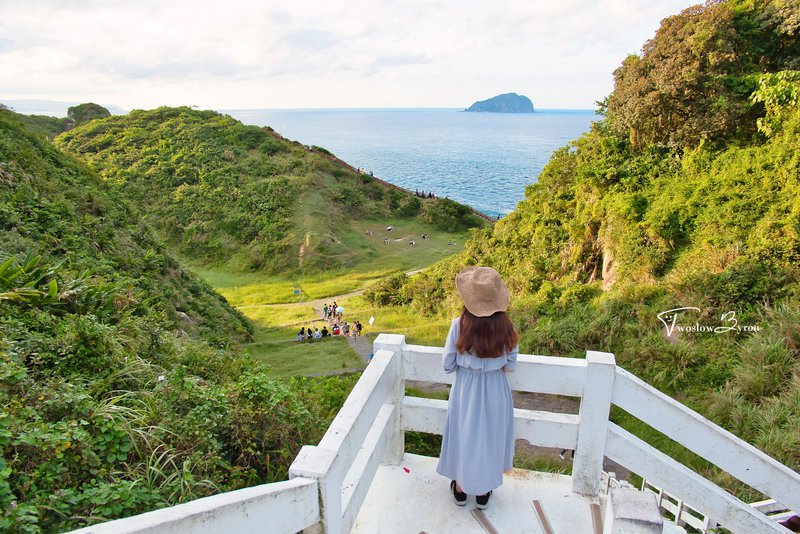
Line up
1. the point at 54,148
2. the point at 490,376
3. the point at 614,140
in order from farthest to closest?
the point at 54,148 < the point at 614,140 < the point at 490,376

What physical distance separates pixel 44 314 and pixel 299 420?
313 centimetres

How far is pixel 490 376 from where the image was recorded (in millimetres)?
3451

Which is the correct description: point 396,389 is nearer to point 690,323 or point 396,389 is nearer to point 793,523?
point 793,523

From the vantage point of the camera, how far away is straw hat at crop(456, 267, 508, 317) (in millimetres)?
3262

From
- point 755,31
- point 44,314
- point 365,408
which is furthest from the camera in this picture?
point 755,31

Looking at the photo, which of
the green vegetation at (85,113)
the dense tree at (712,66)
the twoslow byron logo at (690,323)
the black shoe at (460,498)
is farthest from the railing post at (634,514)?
the green vegetation at (85,113)

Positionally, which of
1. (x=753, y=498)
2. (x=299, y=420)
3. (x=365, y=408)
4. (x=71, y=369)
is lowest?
(x=753, y=498)

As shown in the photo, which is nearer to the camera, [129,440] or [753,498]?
[129,440]

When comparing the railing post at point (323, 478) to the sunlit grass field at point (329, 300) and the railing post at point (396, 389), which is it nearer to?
the railing post at point (396, 389)

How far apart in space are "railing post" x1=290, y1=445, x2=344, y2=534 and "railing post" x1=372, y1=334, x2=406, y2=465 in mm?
1166

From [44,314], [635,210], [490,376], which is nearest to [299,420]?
[490,376]

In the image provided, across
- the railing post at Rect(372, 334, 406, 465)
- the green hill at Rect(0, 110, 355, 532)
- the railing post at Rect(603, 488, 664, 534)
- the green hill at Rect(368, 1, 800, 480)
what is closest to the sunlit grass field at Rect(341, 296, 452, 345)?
the green hill at Rect(368, 1, 800, 480)

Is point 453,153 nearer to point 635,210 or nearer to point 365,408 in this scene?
point 635,210

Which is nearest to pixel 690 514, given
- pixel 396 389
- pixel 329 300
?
pixel 396 389
